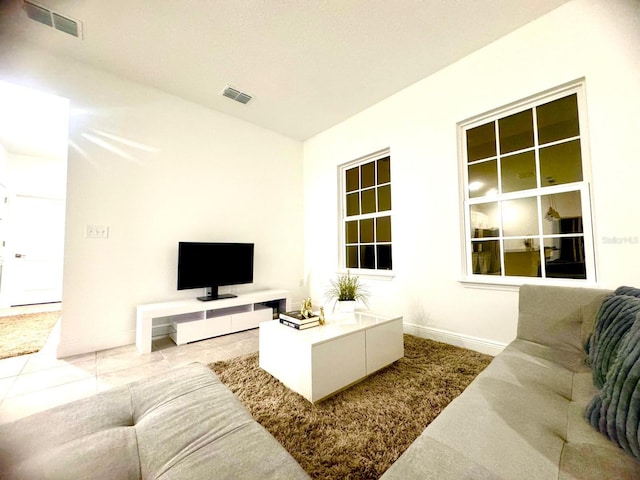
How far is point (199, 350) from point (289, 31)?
313 centimetres

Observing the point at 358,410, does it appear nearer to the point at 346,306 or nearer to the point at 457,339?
the point at 346,306

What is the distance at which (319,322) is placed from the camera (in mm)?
2020

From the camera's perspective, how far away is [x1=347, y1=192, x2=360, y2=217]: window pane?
148 inches

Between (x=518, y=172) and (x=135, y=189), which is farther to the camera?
(x=135, y=189)

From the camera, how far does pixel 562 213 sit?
2117mm

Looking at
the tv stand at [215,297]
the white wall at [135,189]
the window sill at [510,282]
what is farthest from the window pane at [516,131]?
the tv stand at [215,297]

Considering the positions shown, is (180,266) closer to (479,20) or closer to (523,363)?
(523,363)

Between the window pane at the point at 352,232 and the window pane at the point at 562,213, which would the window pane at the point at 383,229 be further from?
the window pane at the point at 562,213

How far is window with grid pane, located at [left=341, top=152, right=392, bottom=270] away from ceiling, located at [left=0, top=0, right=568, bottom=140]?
0.96 metres

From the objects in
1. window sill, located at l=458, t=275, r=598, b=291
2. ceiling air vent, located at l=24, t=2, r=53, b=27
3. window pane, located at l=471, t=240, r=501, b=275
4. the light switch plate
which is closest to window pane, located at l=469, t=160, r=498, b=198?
window pane, located at l=471, t=240, r=501, b=275

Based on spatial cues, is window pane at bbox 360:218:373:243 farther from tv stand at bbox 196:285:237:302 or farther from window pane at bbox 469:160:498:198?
tv stand at bbox 196:285:237:302

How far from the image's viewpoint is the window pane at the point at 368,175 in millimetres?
3570

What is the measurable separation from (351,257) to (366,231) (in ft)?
1.52

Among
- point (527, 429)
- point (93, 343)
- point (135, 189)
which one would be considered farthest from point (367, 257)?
point (93, 343)
